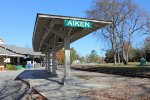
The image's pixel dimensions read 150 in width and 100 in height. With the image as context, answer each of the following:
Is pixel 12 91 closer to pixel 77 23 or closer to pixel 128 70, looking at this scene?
pixel 77 23

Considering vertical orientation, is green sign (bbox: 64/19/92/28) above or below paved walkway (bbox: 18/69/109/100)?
above

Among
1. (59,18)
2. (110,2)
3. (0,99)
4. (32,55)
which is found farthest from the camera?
(32,55)

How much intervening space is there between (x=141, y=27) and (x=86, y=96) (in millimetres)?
46861

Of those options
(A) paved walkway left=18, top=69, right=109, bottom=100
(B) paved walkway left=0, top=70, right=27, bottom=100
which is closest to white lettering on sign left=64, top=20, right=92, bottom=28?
(A) paved walkway left=18, top=69, right=109, bottom=100

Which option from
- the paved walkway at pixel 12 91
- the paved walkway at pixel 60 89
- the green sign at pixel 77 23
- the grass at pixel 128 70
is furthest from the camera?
the grass at pixel 128 70

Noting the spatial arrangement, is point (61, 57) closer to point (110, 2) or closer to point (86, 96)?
point (110, 2)

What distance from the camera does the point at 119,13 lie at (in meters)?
55.4

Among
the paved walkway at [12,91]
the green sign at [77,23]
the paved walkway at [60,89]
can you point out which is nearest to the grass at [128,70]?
the paved walkway at [60,89]

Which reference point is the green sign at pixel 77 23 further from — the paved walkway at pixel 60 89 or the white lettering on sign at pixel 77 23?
the paved walkway at pixel 60 89

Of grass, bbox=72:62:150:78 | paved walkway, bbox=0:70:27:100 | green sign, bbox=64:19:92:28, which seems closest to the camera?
paved walkway, bbox=0:70:27:100

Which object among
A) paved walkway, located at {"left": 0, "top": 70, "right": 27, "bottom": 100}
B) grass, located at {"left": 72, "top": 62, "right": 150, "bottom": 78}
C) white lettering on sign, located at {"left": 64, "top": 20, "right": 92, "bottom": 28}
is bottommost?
paved walkway, located at {"left": 0, "top": 70, "right": 27, "bottom": 100}

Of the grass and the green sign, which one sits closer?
the green sign

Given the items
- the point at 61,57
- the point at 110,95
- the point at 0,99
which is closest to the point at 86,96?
the point at 110,95

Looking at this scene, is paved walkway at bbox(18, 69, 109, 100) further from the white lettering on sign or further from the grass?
the grass
